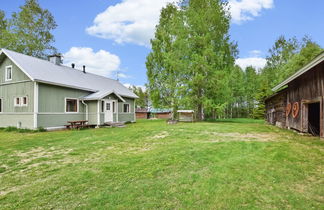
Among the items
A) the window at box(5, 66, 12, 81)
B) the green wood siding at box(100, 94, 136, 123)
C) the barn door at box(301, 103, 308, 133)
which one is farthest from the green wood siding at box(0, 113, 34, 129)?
the barn door at box(301, 103, 308, 133)

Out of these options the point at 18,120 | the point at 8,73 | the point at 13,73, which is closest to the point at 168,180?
Result: the point at 18,120

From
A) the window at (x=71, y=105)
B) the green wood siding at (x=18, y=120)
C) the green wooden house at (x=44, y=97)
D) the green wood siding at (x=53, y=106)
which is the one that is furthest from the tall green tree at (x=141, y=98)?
the green wood siding at (x=18, y=120)

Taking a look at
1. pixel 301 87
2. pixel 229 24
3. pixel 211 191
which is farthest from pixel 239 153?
pixel 229 24

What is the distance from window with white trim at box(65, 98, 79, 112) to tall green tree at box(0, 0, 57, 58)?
44.3 ft

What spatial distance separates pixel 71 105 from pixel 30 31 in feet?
49.0

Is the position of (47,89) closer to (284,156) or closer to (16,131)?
(16,131)

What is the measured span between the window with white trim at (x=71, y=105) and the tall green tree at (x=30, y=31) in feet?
44.3

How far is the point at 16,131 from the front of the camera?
11.7 m

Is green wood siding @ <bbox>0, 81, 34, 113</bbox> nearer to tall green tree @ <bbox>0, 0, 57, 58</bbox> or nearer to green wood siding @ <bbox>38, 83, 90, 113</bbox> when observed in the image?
green wood siding @ <bbox>38, 83, 90, 113</bbox>

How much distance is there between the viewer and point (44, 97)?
12180 millimetres

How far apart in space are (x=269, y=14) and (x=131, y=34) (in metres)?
15.4

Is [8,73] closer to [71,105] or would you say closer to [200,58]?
[71,105]

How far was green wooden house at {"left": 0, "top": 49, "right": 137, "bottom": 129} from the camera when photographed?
469 inches

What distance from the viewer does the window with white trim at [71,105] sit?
1388cm
